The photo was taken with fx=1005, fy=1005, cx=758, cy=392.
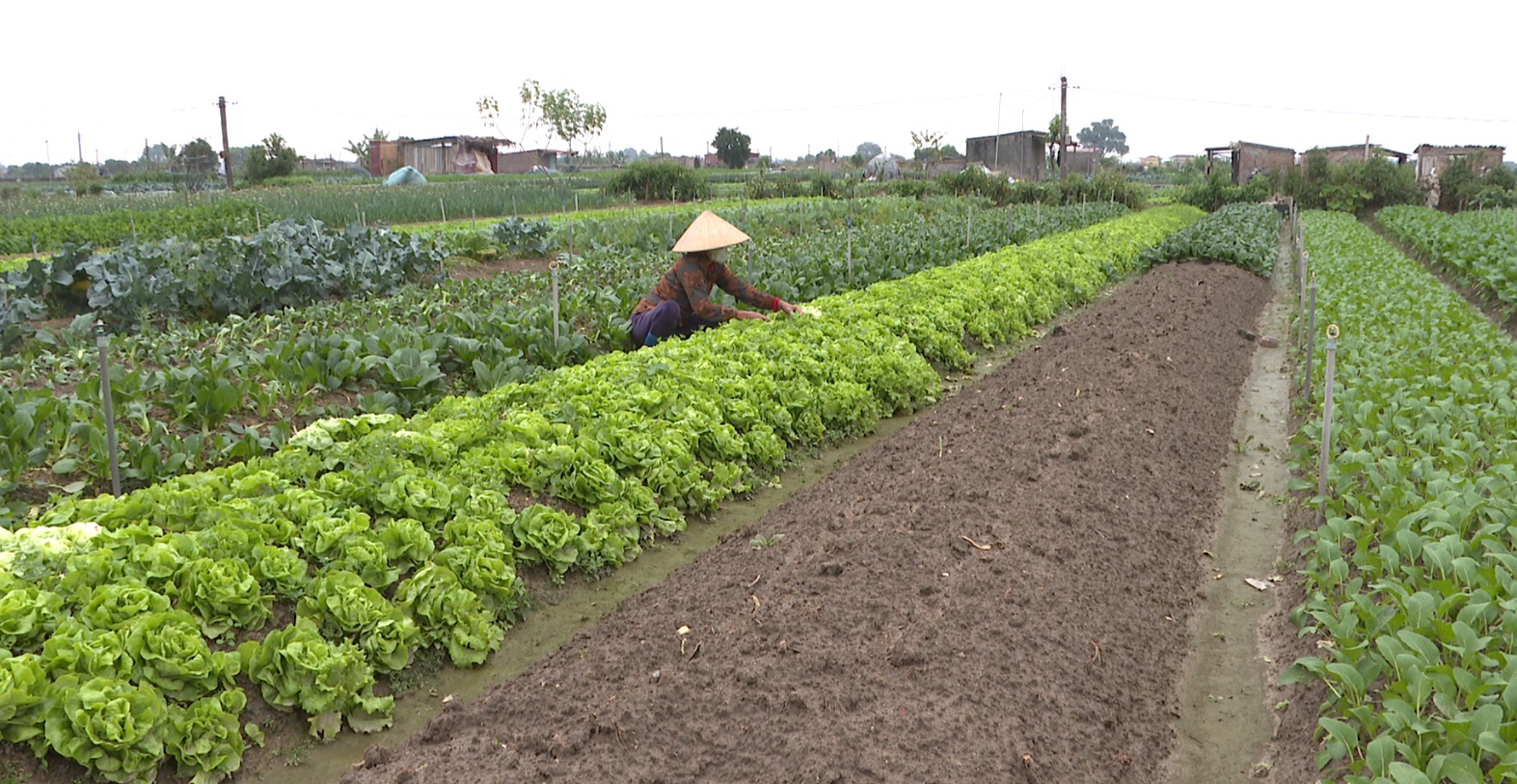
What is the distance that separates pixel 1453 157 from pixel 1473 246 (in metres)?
29.9

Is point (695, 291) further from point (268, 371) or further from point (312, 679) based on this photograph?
point (312, 679)

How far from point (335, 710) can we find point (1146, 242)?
67.1ft

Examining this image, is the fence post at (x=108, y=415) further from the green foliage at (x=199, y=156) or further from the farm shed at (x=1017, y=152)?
the green foliage at (x=199, y=156)

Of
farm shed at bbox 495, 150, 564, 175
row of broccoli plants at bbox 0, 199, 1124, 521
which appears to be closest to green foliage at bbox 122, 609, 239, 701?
row of broccoli plants at bbox 0, 199, 1124, 521

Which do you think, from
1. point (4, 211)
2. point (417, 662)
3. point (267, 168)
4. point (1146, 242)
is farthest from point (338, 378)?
point (267, 168)

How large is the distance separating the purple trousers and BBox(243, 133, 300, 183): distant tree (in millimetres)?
41009

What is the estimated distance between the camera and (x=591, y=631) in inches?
179

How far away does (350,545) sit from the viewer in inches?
172

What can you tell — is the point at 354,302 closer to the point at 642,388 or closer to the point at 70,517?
the point at 642,388

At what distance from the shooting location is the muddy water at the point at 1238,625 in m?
3.89

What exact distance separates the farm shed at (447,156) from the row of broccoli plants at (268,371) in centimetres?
4381

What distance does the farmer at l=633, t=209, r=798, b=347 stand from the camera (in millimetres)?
8461

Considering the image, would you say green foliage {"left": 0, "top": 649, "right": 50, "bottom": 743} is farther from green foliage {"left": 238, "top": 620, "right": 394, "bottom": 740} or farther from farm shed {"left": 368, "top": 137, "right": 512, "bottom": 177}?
farm shed {"left": 368, "top": 137, "right": 512, "bottom": 177}

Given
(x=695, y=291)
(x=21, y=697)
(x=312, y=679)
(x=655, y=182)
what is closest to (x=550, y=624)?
(x=312, y=679)
